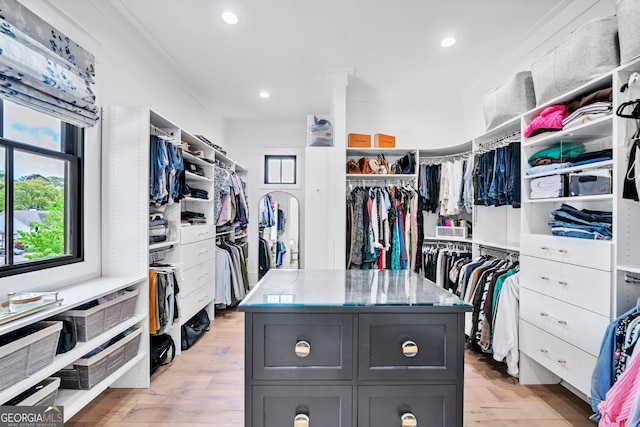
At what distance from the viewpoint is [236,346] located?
9.65 ft

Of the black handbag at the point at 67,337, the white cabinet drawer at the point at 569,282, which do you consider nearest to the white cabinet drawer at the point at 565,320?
the white cabinet drawer at the point at 569,282

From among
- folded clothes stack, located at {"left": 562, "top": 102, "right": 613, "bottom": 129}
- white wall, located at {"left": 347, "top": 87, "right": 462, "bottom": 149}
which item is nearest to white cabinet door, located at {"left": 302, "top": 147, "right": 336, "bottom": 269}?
white wall, located at {"left": 347, "top": 87, "right": 462, "bottom": 149}

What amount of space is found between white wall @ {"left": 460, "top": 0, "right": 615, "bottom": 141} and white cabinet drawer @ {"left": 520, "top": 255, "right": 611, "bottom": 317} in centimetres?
170

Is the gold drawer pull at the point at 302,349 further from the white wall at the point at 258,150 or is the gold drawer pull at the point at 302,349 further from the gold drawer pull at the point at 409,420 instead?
the white wall at the point at 258,150

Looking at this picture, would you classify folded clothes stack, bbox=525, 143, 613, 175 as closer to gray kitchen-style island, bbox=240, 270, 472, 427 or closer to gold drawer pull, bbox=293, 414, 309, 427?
gray kitchen-style island, bbox=240, 270, 472, 427

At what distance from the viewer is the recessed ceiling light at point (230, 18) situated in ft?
7.72

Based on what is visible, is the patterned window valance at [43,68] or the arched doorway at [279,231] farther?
the arched doorway at [279,231]

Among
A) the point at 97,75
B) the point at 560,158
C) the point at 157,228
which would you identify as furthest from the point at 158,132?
the point at 560,158

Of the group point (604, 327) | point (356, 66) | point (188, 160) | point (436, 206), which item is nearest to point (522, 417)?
point (604, 327)

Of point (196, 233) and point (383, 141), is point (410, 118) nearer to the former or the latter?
point (383, 141)

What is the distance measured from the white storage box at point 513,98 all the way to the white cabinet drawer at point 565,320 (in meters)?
1.41

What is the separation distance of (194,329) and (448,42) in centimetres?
371

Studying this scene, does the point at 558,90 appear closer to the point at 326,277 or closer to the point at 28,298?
the point at 326,277

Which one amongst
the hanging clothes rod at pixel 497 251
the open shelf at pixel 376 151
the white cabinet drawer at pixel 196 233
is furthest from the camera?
the open shelf at pixel 376 151
